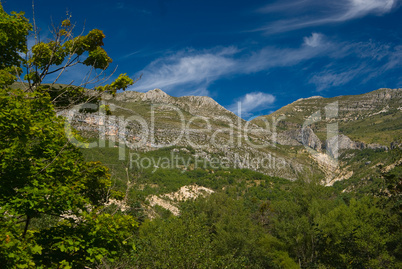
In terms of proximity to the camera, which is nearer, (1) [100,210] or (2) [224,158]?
(1) [100,210]

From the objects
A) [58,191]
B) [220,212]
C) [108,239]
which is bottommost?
[220,212]

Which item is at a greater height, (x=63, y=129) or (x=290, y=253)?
(x=63, y=129)

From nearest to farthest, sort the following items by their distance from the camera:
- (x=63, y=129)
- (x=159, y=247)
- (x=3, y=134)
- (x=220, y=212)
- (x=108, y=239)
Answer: (x=3, y=134) < (x=108, y=239) < (x=63, y=129) < (x=159, y=247) < (x=220, y=212)

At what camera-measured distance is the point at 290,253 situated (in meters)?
34.9

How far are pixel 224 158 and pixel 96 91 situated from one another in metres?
152

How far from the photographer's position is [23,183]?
5.50 metres

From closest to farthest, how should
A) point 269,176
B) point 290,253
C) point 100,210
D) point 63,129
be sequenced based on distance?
point 63,129 < point 100,210 < point 290,253 < point 269,176

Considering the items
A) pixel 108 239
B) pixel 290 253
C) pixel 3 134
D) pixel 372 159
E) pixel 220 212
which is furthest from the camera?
pixel 372 159

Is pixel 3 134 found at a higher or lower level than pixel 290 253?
higher

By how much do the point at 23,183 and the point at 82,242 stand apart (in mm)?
1791

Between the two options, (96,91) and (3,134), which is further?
(96,91)

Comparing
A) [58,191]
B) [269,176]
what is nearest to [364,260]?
[58,191]

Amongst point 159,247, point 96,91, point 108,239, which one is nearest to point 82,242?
point 108,239

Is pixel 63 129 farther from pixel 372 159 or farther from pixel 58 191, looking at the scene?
pixel 372 159
